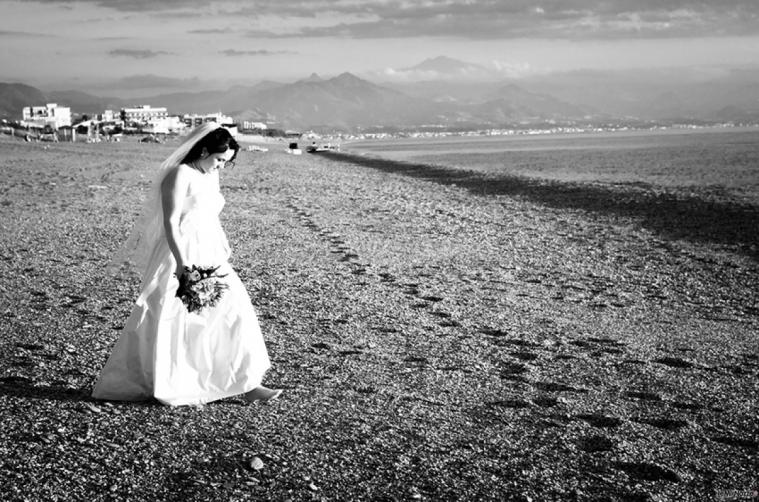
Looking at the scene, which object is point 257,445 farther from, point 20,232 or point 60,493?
point 20,232

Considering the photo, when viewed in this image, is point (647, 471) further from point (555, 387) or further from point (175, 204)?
point (175, 204)

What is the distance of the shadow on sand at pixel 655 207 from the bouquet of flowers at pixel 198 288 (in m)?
11.6

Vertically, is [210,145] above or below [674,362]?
above

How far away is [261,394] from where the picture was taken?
5785mm

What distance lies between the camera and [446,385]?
249 inches

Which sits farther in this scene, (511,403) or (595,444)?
(511,403)

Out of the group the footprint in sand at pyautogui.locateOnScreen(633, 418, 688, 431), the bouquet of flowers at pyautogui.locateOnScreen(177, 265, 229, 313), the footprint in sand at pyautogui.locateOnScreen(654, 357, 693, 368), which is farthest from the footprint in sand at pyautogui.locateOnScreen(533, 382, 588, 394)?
the bouquet of flowers at pyautogui.locateOnScreen(177, 265, 229, 313)

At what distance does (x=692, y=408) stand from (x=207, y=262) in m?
3.87

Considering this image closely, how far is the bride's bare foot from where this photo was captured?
578cm

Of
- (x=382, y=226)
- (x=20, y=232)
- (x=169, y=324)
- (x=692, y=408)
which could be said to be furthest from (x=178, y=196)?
(x=382, y=226)

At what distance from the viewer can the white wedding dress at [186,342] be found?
5.61 meters

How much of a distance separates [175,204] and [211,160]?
0.42 metres

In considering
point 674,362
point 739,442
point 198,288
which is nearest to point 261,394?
point 198,288

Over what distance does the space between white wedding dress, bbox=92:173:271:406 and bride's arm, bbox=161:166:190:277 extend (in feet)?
0.22
